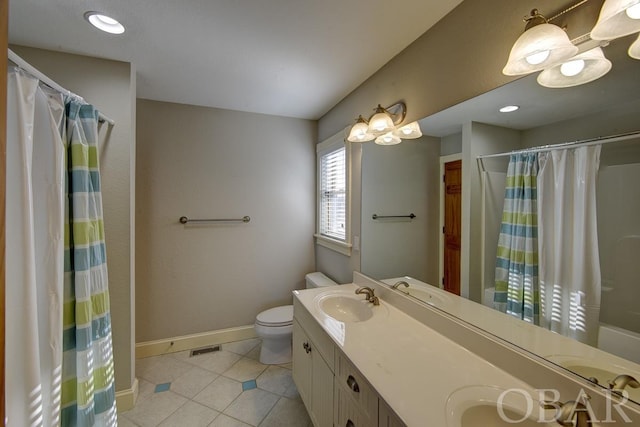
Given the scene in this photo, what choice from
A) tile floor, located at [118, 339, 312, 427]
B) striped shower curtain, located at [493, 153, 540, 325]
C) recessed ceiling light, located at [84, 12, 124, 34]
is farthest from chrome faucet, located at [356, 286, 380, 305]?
recessed ceiling light, located at [84, 12, 124, 34]

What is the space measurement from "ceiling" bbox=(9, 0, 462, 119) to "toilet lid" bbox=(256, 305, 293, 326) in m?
1.96

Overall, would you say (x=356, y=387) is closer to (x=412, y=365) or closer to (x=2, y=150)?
(x=412, y=365)

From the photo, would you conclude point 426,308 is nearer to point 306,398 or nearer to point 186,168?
point 306,398

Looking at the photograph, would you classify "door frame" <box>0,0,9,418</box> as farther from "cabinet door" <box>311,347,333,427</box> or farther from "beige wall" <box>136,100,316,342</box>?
"beige wall" <box>136,100,316,342</box>

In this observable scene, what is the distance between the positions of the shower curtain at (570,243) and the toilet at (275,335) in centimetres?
165

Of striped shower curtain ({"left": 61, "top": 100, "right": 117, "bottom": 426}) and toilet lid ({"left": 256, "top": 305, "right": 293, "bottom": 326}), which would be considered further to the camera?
toilet lid ({"left": 256, "top": 305, "right": 293, "bottom": 326})

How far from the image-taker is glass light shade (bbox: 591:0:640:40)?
25.5 inches

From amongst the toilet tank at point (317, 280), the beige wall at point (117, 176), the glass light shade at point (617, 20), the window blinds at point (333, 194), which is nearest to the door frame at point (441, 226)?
the glass light shade at point (617, 20)

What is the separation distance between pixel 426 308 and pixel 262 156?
2.07 metres

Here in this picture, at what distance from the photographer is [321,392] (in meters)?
1.29

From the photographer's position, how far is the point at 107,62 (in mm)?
1668

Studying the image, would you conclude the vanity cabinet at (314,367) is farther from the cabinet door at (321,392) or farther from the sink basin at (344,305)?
the sink basin at (344,305)

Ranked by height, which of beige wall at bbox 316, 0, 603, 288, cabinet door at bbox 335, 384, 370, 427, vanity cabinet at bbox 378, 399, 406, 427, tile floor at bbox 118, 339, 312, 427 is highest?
beige wall at bbox 316, 0, 603, 288

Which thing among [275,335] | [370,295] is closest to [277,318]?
[275,335]
